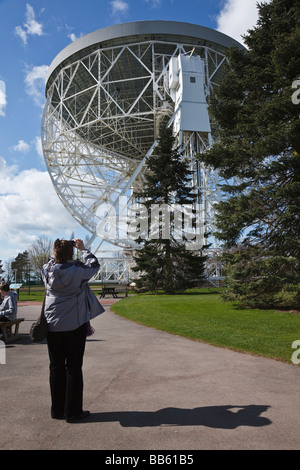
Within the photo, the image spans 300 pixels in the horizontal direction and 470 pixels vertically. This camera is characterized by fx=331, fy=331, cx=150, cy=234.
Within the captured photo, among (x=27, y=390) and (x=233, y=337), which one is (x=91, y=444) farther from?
(x=233, y=337)

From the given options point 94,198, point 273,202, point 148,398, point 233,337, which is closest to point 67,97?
point 94,198

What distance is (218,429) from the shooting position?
2918 mm

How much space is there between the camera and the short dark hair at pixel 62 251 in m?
3.55

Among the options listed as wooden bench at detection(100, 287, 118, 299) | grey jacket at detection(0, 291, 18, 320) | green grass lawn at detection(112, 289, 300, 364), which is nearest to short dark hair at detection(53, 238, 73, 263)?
green grass lawn at detection(112, 289, 300, 364)

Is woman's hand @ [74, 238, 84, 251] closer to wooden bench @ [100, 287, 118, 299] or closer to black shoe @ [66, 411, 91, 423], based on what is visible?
black shoe @ [66, 411, 91, 423]

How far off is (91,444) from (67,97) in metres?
28.6

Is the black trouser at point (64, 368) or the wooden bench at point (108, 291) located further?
the wooden bench at point (108, 291)

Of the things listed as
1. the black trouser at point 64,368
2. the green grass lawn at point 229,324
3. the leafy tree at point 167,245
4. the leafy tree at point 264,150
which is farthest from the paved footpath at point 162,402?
the leafy tree at point 167,245

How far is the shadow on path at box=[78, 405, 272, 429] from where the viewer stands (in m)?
3.04

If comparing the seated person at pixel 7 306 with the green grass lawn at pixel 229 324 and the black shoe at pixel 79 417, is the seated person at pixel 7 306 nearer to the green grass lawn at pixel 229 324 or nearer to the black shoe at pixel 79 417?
the green grass lawn at pixel 229 324

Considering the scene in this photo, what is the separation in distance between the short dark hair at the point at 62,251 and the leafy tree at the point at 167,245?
53.6ft

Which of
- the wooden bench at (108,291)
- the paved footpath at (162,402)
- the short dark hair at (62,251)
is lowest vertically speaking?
the paved footpath at (162,402)

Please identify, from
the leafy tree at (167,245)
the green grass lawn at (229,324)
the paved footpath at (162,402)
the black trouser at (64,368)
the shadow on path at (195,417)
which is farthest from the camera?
the leafy tree at (167,245)

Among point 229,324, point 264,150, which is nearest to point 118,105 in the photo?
point 264,150
